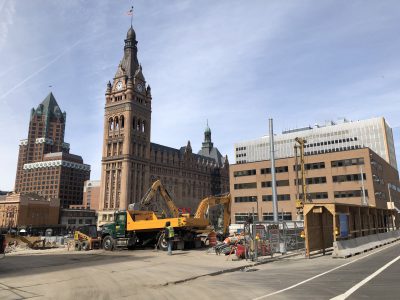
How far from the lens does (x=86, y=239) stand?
1380 inches

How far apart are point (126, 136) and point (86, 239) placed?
257 feet

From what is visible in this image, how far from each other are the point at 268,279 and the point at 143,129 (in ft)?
352

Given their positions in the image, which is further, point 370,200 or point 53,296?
point 370,200

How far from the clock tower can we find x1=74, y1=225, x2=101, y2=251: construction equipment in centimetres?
Result: 6983

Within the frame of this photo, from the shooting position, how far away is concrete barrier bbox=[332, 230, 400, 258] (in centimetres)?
2334

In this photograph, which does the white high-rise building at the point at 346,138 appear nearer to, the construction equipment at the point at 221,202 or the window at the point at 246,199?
the window at the point at 246,199

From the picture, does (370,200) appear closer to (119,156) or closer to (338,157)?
(338,157)

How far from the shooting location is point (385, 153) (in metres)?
145

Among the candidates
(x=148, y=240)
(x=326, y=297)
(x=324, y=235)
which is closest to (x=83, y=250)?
(x=148, y=240)

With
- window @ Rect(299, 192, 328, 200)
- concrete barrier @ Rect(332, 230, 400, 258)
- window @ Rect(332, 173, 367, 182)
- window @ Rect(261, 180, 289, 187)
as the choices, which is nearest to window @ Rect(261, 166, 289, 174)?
window @ Rect(261, 180, 289, 187)

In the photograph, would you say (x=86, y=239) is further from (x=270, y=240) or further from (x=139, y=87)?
(x=139, y=87)

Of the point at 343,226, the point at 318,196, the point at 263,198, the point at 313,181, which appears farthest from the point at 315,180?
the point at 343,226

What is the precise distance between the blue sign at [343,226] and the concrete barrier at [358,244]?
1.74ft

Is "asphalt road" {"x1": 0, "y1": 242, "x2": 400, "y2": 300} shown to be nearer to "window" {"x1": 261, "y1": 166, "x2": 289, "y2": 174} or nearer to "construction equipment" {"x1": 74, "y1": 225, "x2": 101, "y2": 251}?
"construction equipment" {"x1": 74, "y1": 225, "x2": 101, "y2": 251}
